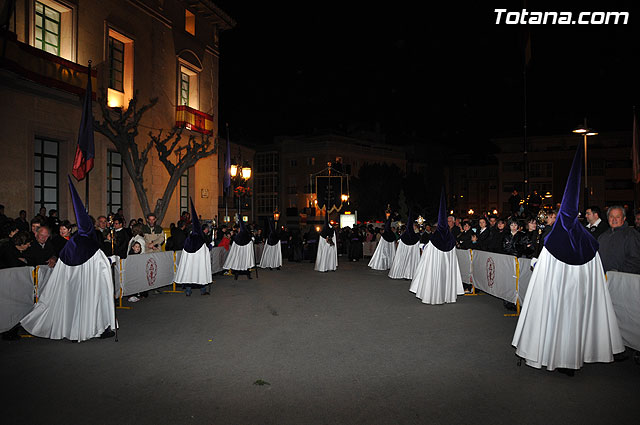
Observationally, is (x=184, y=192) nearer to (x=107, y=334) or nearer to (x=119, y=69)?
(x=119, y=69)

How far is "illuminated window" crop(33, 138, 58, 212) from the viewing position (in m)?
15.2

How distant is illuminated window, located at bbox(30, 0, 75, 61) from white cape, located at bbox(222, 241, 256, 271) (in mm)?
9091

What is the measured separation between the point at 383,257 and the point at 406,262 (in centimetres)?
347

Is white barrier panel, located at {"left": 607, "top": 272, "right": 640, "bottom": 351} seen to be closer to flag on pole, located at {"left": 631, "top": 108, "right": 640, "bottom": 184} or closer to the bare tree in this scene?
flag on pole, located at {"left": 631, "top": 108, "right": 640, "bottom": 184}

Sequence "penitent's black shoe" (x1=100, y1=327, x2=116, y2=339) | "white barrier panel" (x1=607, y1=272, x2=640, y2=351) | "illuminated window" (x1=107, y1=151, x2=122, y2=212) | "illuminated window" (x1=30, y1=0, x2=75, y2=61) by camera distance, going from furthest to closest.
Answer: "illuminated window" (x1=107, y1=151, x2=122, y2=212), "illuminated window" (x1=30, y1=0, x2=75, y2=61), "penitent's black shoe" (x1=100, y1=327, x2=116, y2=339), "white barrier panel" (x1=607, y1=272, x2=640, y2=351)

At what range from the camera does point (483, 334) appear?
773cm

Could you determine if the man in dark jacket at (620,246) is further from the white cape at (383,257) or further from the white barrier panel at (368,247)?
the white barrier panel at (368,247)

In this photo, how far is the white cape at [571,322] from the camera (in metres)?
5.57

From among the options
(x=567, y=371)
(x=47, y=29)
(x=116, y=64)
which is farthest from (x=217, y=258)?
(x=567, y=371)

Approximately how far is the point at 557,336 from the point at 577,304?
1.55 ft

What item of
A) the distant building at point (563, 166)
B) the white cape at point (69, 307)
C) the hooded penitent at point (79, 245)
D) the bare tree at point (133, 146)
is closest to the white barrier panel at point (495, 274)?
the white cape at point (69, 307)

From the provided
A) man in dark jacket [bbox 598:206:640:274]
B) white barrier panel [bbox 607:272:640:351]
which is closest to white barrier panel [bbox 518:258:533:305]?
man in dark jacket [bbox 598:206:640:274]

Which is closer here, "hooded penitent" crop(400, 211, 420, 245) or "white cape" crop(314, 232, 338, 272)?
"hooded penitent" crop(400, 211, 420, 245)

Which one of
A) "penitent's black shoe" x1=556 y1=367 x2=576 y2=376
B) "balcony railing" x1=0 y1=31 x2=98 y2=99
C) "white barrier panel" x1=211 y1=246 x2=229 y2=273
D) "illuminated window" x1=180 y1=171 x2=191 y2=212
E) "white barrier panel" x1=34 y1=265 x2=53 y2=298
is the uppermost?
"balcony railing" x1=0 y1=31 x2=98 y2=99
